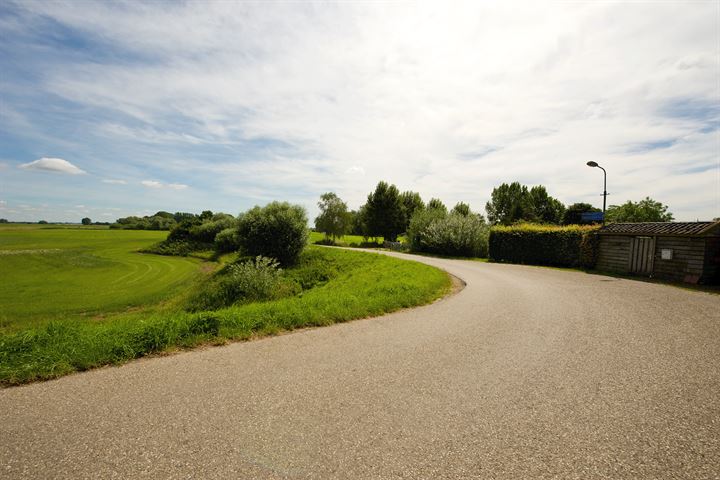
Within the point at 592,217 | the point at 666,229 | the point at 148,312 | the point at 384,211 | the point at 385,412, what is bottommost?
the point at 148,312

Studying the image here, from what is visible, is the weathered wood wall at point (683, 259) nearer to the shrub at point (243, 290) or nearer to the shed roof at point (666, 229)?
the shed roof at point (666, 229)

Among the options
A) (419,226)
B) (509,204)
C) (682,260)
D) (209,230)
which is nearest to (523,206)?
(509,204)

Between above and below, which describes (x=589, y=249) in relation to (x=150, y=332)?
above

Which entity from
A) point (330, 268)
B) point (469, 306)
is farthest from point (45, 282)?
point (469, 306)

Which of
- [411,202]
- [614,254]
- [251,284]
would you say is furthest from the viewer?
[411,202]

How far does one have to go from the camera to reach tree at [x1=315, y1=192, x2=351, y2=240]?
55906mm

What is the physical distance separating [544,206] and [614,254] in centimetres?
5631

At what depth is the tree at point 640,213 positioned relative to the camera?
62194mm

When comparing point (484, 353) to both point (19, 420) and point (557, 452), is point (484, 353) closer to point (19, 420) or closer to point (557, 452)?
point (557, 452)

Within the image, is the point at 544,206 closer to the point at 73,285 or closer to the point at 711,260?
the point at 711,260

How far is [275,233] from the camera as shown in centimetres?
2848

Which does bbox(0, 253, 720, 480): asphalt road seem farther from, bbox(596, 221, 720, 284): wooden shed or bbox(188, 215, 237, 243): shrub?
bbox(188, 215, 237, 243): shrub

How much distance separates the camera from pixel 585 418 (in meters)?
3.73

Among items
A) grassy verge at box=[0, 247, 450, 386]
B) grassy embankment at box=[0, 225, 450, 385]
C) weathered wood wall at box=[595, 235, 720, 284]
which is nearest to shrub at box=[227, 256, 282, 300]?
grassy embankment at box=[0, 225, 450, 385]
